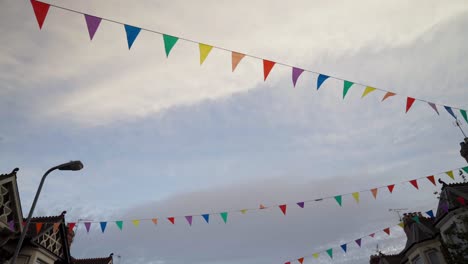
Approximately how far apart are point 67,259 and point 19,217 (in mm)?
5370

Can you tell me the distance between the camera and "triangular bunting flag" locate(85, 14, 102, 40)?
8.36m

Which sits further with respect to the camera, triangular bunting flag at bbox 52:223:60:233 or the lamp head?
triangular bunting flag at bbox 52:223:60:233

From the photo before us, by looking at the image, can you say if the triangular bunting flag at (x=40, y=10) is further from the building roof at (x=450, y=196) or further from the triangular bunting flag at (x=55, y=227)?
the building roof at (x=450, y=196)

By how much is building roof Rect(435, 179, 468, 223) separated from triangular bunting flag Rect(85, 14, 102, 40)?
962 inches

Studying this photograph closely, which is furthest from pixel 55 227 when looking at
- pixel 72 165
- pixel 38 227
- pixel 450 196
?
Result: pixel 450 196

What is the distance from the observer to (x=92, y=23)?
8430mm

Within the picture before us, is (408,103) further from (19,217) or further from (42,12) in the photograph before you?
(19,217)

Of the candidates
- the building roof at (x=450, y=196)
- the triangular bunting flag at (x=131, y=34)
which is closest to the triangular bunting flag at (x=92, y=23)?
the triangular bunting flag at (x=131, y=34)

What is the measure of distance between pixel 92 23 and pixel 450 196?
25515mm

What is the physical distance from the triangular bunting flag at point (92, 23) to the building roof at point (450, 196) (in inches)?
962

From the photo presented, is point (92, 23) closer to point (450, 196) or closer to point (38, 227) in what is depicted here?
point (38, 227)

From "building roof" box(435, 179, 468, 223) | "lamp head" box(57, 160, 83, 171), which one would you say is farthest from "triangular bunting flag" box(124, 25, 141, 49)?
"building roof" box(435, 179, 468, 223)

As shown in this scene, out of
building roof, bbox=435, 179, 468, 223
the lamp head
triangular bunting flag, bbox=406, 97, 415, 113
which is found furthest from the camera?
building roof, bbox=435, 179, 468, 223

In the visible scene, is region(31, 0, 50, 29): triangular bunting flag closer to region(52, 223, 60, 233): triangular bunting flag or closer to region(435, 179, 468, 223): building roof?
region(52, 223, 60, 233): triangular bunting flag
